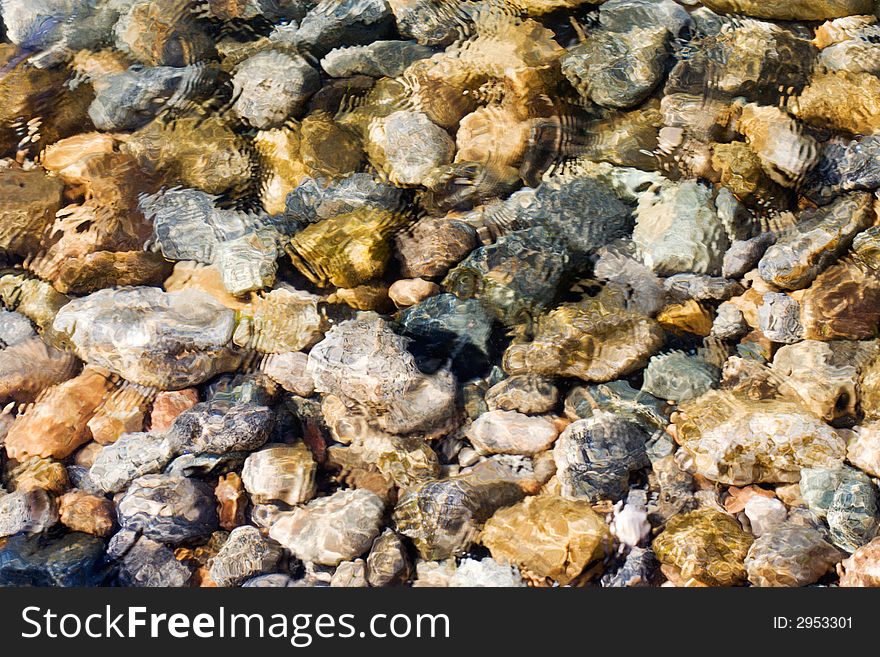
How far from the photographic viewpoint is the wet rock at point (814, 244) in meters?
3.06

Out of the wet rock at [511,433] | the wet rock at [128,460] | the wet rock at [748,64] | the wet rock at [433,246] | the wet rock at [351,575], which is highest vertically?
the wet rock at [748,64]

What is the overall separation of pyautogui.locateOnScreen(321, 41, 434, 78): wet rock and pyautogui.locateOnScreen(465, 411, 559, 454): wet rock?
6.92ft

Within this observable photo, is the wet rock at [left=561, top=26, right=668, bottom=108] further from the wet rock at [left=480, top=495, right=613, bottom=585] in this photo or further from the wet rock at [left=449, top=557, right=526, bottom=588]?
the wet rock at [left=449, top=557, right=526, bottom=588]

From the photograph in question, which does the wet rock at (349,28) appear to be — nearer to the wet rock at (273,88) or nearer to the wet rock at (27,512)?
the wet rock at (273,88)

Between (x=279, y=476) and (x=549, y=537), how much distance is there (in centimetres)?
105

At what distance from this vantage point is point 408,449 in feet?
9.42

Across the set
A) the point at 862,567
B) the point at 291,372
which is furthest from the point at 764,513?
the point at 291,372

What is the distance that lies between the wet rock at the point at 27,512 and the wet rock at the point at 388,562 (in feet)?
4.17

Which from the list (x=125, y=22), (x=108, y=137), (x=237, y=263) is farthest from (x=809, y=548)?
(x=125, y=22)

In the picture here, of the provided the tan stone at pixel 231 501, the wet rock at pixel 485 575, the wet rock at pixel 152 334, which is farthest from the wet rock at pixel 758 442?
the wet rock at pixel 152 334

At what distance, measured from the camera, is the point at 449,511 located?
2619 mm

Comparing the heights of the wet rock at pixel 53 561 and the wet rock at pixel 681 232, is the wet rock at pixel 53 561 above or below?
below

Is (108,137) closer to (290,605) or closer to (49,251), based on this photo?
(49,251)

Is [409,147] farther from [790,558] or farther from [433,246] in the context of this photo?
[790,558]
